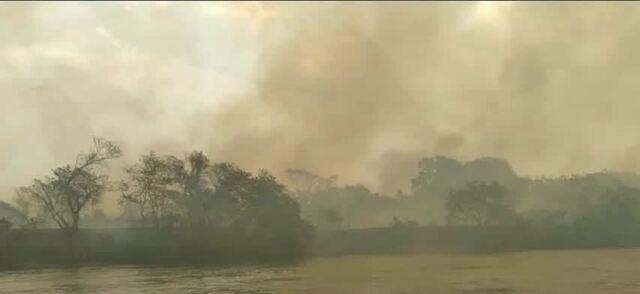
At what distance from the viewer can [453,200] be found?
221 ft

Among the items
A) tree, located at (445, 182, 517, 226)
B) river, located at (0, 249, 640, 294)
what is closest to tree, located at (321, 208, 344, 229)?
tree, located at (445, 182, 517, 226)

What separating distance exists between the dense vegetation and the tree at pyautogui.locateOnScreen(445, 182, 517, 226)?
11cm

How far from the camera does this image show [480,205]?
66438 millimetres

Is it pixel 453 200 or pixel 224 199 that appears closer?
pixel 224 199

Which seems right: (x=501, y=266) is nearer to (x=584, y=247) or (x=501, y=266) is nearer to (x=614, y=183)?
(x=584, y=247)

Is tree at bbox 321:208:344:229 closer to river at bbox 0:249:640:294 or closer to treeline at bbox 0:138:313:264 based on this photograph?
treeline at bbox 0:138:313:264

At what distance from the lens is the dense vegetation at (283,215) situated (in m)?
56.2

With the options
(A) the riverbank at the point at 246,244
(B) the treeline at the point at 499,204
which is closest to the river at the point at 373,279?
Answer: (A) the riverbank at the point at 246,244

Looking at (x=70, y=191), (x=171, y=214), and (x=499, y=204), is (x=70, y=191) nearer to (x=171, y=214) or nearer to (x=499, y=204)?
A: (x=171, y=214)

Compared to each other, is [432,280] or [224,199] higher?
[224,199]

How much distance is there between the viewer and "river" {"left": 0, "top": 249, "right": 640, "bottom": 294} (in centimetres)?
3038

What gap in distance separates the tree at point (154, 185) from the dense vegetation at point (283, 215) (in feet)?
0.28

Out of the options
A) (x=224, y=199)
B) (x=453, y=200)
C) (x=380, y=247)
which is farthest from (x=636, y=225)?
(x=224, y=199)

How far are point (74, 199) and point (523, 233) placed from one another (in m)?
39.4
